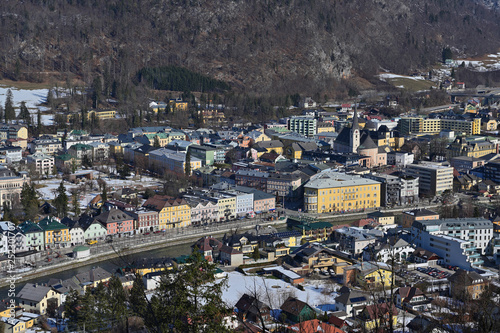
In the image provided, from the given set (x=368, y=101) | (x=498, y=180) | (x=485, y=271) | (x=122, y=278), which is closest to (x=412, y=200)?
(x=498, y=180)

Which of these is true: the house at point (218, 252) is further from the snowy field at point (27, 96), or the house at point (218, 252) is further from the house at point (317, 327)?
the snowy field at point (27, 96)

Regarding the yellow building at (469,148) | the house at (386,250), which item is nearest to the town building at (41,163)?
the house at (386,250)

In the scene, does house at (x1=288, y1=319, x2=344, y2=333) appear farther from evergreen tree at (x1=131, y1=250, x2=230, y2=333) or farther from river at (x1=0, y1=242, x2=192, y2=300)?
evergreen tree at (x1=131, y1=250, x2=230, y2=333)

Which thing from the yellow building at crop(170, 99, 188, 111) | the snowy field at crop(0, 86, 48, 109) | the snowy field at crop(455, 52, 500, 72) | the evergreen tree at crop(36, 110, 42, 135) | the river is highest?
the snowy field at crop(455, 52, 500, 72)

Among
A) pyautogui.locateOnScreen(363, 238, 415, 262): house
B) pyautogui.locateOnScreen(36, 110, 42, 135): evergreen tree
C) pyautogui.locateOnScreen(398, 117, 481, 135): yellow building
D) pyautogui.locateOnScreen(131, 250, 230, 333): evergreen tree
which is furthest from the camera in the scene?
pyautogui.locateOnScreen(398, 117, 481, 135): yellow building

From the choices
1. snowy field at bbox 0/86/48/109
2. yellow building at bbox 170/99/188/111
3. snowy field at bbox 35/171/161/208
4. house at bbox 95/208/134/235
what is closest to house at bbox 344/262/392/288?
house at bbox 95/208/134/235

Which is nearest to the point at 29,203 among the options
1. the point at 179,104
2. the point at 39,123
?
the point at 39,123
